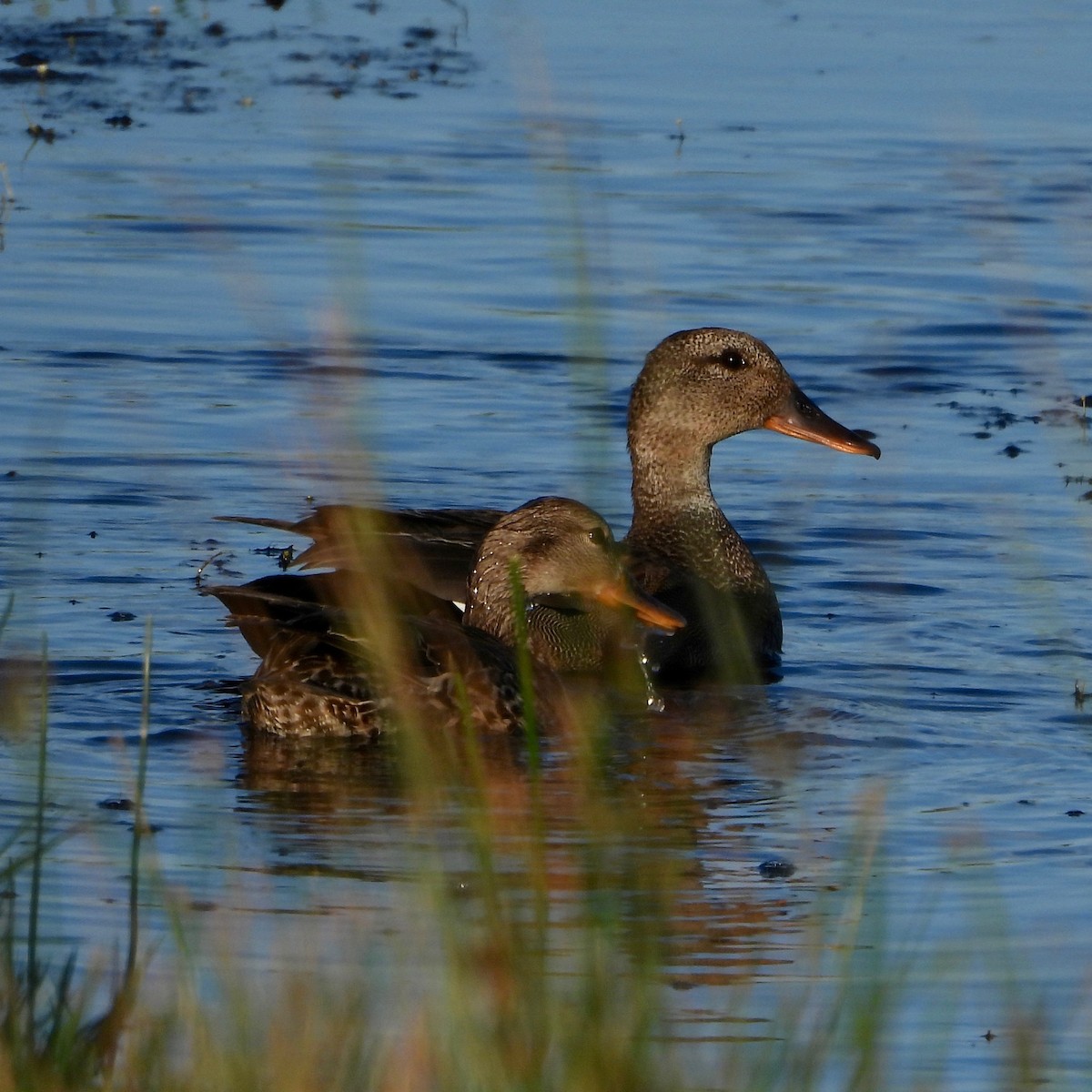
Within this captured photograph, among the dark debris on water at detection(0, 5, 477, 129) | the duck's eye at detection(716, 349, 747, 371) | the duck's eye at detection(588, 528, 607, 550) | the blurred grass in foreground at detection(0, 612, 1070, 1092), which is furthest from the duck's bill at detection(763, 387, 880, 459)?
the dark debris on water at detection(0, 5, 477, 129)

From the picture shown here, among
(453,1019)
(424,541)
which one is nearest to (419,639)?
(424,541)

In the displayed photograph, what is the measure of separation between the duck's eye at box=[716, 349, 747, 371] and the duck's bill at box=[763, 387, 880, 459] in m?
0.20

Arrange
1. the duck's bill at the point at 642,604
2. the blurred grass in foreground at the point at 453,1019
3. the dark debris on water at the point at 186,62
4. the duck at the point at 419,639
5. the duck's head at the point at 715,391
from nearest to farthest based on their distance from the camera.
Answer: the blurred grass in foreground at the point at 453,1019
the duck at the point at 419,639
the duck's bill at the point at 642,604
the duck's head at the point at 715,391
the dark debris on water at the point at 186,62

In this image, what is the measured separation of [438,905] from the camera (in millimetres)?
3377

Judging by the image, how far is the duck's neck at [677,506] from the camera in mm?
8477

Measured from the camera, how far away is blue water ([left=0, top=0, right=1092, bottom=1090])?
5.35 m

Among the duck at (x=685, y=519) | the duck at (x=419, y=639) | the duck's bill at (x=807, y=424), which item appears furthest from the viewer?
the duck's bill at (x=807, y=424)

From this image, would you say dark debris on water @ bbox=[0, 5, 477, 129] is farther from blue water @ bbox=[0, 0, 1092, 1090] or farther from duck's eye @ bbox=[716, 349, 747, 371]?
duck's eye @ bbox=[716, 349, 747, 371]

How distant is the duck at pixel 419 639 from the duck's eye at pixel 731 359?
1.44 m

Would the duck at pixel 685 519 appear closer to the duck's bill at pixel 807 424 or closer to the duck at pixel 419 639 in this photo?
the duck's bill at pixel 807 424

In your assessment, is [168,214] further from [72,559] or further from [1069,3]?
[1069,3]

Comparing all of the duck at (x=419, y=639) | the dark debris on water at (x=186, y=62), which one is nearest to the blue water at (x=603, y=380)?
the dark debris on water at (x=186, y=62)

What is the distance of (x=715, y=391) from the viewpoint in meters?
8.80

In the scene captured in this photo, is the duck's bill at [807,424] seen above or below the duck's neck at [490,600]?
above
